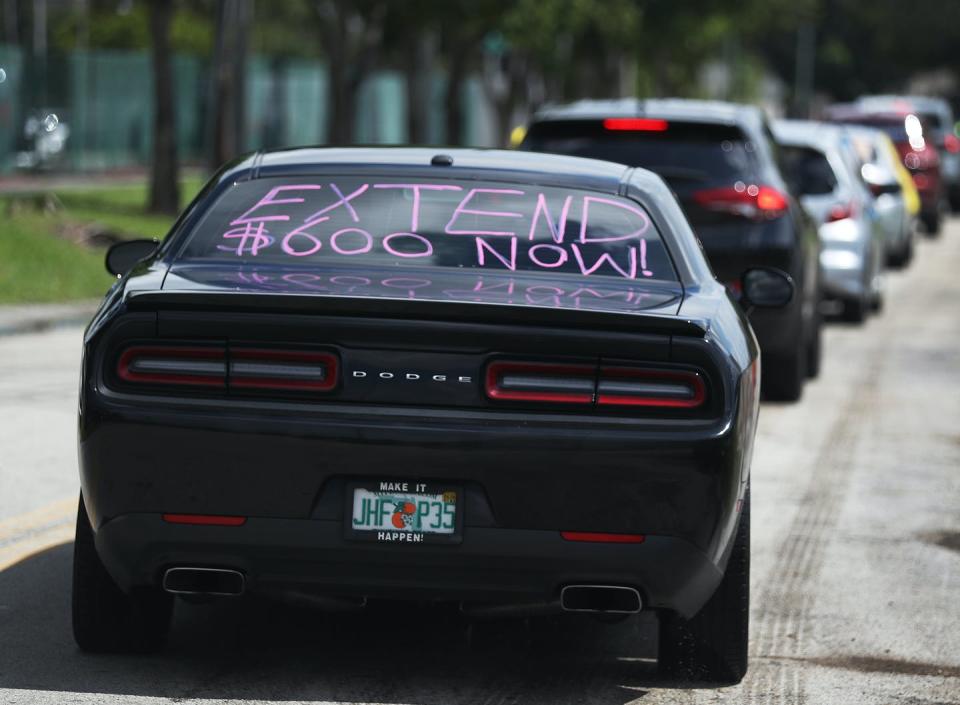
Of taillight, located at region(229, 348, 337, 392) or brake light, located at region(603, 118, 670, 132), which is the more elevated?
taillight, located at region(229, 348, 337, 392)

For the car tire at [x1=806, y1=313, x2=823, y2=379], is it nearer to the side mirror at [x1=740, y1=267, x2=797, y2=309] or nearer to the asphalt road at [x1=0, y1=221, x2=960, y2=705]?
the asphalt road at [x1=0, y1=221, x2=960, y2=705]

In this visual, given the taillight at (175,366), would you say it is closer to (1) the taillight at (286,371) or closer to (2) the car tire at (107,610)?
(1) the taillight at (286,371)

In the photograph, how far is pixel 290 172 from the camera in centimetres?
639

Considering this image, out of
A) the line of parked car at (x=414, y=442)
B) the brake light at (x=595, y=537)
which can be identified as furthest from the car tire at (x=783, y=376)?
the brake light at (x=595, y=537)

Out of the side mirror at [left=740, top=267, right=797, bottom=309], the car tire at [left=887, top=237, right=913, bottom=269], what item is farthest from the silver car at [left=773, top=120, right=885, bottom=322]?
the side mirror at [left=740, top=267, right=797, bottom=309]

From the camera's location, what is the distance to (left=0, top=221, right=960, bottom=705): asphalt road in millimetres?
5742

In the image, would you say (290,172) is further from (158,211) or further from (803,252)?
(158,211)

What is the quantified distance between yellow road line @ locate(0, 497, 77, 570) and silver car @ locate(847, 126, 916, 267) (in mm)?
14304

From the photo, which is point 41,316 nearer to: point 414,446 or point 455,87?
point 414,446

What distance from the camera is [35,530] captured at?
315 inches

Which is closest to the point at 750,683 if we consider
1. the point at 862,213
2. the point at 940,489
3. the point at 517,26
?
the point at 940,489

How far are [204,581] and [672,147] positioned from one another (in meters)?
6.94

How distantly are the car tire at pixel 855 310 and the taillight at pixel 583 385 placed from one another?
1281 cm

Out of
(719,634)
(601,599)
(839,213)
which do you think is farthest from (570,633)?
(839,213)
